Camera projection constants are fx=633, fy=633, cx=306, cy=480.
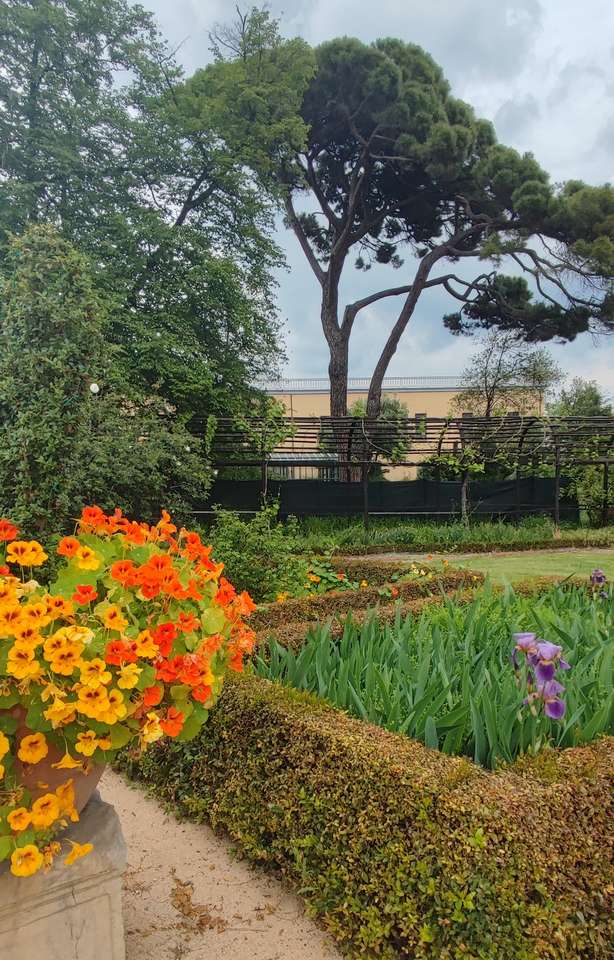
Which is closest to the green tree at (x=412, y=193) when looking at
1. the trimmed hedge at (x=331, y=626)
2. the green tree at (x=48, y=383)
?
the green tree at (x=48, y=383)

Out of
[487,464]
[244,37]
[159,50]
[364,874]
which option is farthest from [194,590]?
[244,37]

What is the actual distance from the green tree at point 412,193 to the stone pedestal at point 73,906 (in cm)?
1397

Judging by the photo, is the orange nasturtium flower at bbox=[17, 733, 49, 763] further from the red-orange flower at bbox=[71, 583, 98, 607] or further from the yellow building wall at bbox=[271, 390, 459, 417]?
the yellow building wall at bbox=[271, 390, 459, 417]

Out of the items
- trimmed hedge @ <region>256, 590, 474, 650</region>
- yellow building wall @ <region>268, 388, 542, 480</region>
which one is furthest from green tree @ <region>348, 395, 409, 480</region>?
yellow building wall @ <region>268, 388, 542, 480</region>

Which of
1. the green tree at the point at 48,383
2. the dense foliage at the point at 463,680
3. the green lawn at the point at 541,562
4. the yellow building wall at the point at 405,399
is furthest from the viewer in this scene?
the yellow building wall at the point at 405,399

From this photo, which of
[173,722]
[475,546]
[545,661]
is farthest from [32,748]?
[475,546]

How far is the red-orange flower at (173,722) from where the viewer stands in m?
1.40

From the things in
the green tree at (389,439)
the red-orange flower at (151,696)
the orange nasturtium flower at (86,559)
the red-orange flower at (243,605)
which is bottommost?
the red-orange flower at (151,696)

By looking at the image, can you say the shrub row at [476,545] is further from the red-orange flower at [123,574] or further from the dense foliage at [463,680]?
the red-orange flower at [123,574]

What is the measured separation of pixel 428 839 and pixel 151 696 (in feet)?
2.66

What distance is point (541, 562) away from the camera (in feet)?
30.0

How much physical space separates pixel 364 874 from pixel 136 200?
13440mm

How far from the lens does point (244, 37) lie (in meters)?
14.3

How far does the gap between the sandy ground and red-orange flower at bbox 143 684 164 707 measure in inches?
34.2
